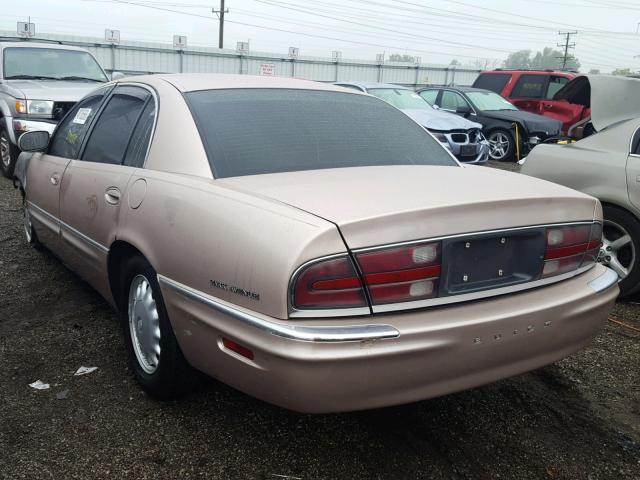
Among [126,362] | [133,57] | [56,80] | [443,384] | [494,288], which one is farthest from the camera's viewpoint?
[133,57]

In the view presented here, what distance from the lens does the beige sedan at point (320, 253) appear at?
6.48 feet

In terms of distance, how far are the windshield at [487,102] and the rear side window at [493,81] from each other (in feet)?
5.70

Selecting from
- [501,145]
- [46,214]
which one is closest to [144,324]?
[46,214]

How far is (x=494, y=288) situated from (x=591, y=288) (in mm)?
560

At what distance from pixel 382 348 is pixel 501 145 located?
11.6 meters

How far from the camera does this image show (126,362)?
325 centimetres

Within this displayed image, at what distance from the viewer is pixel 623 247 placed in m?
4.43

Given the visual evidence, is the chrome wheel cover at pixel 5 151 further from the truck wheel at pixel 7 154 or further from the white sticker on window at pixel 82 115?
Answer: the white sticker on window at pixel 82 115

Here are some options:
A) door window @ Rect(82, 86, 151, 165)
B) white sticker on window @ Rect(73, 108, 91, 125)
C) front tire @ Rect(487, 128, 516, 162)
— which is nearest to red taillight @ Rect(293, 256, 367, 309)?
door window @ Rect(82, 86, 151, 165)

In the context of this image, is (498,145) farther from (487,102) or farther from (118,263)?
(118,263)

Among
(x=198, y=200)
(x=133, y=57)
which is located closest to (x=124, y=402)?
(x=198, y=200)

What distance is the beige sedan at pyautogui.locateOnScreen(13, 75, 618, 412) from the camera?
1977 mm

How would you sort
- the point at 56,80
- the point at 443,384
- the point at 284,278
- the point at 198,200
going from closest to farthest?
the point at 284,278 → the point at 443,384 → the point at 198,200 → the point at 56,80

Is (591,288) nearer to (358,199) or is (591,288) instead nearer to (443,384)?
(443,384)
